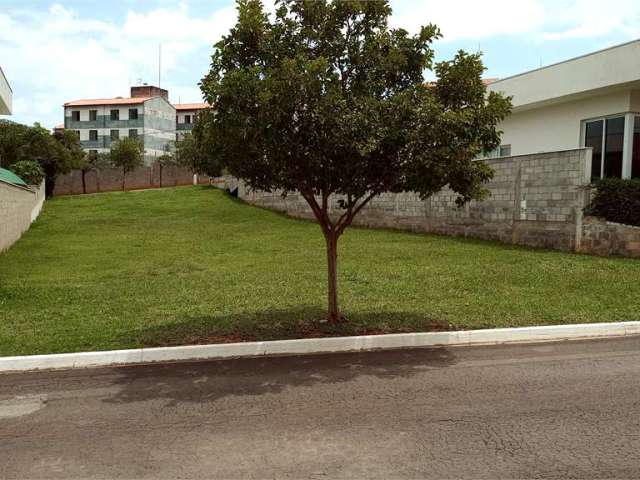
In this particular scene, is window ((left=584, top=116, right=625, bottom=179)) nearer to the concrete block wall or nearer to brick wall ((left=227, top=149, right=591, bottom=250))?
brick wall ((left=227, top=149, right=591, bottom=250))

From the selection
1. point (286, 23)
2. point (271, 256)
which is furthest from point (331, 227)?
point (271, 256)

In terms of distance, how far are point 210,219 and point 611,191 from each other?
50.0 ft

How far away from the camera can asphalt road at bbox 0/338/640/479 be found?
3.81 meters

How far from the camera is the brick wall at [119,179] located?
44969 millimetres

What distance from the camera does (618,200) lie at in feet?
43.8

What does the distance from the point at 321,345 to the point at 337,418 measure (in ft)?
7.63

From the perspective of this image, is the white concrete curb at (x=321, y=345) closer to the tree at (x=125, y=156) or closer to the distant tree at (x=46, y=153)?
the distant tree at (x=46, y=153)

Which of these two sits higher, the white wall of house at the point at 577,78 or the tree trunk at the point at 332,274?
the white wall of house at the point at 577,78

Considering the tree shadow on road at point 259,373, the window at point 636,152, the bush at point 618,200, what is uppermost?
the window at point 636,152

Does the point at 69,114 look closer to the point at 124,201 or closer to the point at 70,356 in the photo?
the point at 124,201

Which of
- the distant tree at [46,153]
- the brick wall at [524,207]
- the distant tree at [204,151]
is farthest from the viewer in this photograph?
the distant tree at [46,153]

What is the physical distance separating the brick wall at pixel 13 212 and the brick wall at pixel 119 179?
76.7 ft

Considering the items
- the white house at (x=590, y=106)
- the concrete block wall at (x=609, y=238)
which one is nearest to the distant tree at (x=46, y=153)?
the white house at (x=590, y=106)

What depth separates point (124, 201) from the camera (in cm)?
3203
